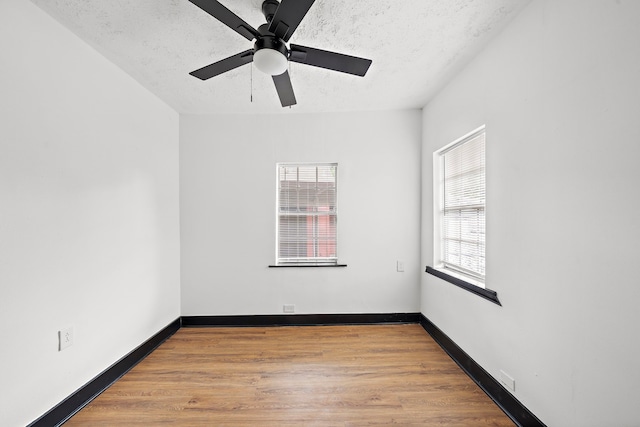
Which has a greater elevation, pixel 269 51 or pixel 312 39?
pixel 312 39

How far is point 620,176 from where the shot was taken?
1163 millimetres

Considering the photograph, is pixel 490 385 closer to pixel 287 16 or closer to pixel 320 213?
pixel 320 213

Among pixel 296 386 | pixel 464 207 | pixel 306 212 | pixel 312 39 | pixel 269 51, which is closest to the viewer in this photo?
pixel 269 51

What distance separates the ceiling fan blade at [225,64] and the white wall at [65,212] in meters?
0.89

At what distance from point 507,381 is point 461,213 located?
1.33 m

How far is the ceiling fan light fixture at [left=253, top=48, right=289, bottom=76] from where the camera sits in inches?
60.6

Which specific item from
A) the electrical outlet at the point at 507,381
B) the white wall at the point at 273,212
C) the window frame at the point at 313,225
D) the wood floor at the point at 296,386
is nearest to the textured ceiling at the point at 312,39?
the white wall at the point at 273,212

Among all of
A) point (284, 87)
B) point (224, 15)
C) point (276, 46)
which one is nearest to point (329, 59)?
point (276, 46)

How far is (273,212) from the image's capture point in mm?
3307

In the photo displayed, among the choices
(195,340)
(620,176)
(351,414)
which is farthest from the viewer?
(195,340)

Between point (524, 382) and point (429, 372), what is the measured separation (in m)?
0.75

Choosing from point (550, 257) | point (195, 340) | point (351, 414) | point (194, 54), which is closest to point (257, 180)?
point (194, 54)

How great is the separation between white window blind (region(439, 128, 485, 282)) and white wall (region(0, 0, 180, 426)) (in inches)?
117

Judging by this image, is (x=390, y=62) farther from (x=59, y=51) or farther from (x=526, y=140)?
(x=59, y=51)
